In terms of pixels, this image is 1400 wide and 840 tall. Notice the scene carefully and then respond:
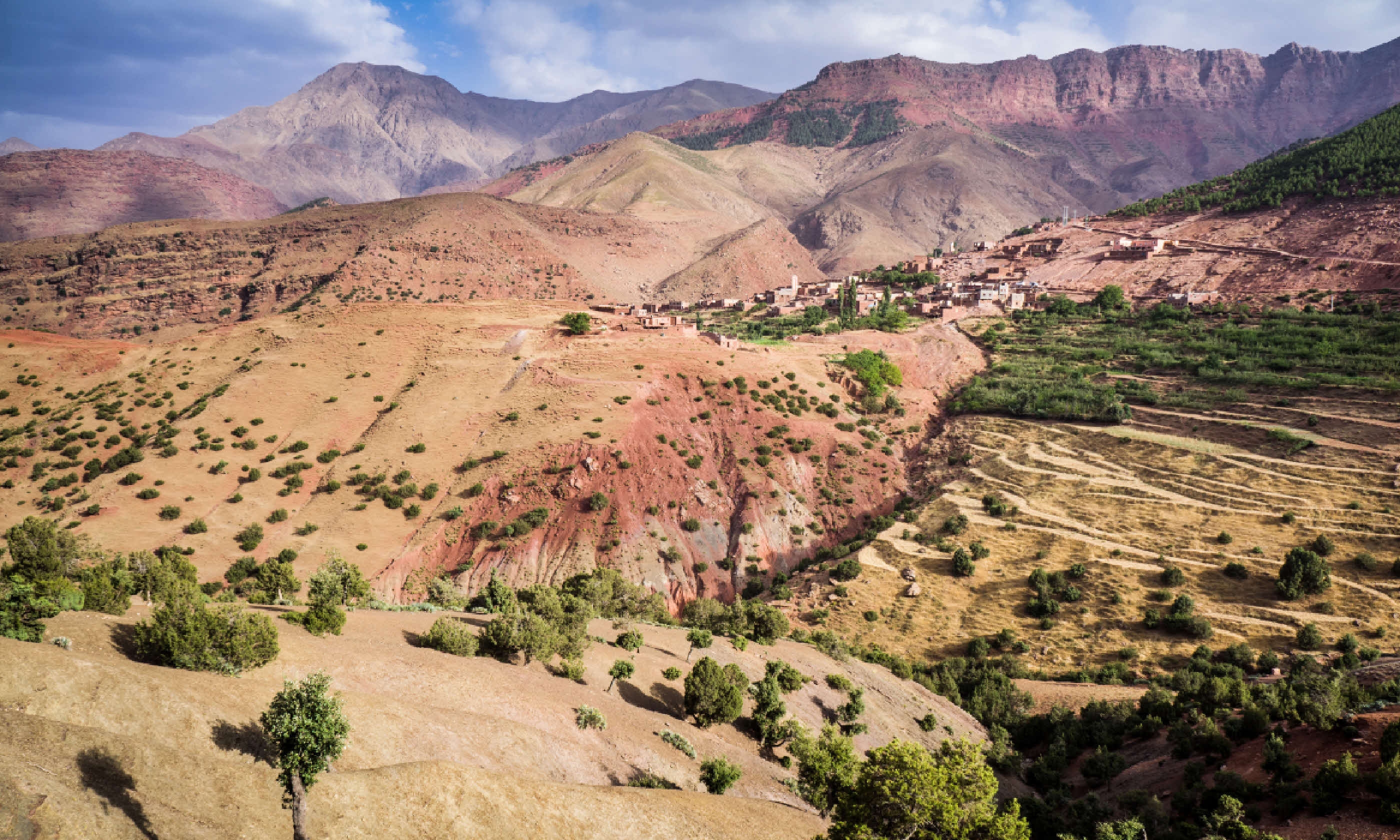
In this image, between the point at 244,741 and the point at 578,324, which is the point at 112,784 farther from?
the point at 578,324

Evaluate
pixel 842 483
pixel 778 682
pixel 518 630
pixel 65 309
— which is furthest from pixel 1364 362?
pixel 65 309

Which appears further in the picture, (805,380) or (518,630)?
(805,380)

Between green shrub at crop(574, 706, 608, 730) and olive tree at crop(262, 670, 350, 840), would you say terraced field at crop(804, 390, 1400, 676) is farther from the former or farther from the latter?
olive tree at crop(262, 670, 350, 840)

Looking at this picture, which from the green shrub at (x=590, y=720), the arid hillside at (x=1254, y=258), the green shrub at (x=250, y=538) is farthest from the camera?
the arid hillside at (x=1254, y=258)

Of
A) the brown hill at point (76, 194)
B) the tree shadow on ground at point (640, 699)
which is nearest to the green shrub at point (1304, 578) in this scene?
the tree shadow on ground at point (640, 699)

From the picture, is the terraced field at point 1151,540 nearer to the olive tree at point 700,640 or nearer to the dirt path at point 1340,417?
the dirt path at point 1340,417

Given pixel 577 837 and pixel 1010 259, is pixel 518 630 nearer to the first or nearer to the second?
pixel 577 837
